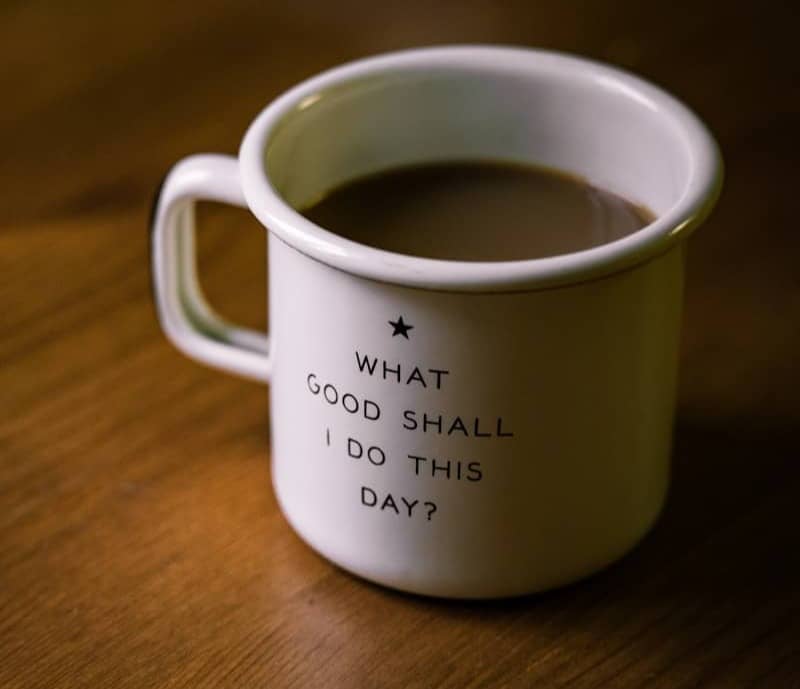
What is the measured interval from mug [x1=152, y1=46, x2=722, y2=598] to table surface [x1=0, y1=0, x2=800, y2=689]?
0.07 feet

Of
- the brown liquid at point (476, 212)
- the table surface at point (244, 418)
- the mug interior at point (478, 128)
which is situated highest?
the mug interior at point (478, 128)

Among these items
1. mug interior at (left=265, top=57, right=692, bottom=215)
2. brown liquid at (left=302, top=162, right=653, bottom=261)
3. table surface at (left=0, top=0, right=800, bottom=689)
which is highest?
mug interior at (left=265, top=57, right=692, bottom=215)

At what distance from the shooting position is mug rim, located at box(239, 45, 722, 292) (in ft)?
1.46

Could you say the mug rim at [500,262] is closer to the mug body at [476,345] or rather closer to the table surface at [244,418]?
the mug body at [476,345]

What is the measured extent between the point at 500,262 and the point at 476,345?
0.03 m

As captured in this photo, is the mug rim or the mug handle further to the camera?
the mug handle

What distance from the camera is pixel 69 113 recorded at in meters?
0.81

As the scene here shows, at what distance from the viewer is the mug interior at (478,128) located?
0.54 meters

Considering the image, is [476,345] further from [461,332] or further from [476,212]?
[476,212]

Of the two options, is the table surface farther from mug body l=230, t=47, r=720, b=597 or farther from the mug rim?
the mug rim

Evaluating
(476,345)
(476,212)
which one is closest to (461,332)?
(476,345)

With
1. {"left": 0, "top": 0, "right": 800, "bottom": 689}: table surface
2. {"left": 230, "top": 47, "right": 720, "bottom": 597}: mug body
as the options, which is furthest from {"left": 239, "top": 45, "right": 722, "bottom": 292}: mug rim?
{"left": 0, "top": 0, "right": 800, "bottom": 689}: table surface

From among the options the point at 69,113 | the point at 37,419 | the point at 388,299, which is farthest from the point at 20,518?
the point at 69,113

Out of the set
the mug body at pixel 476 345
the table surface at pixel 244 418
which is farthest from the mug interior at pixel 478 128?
the table surface at pixel 244 418
